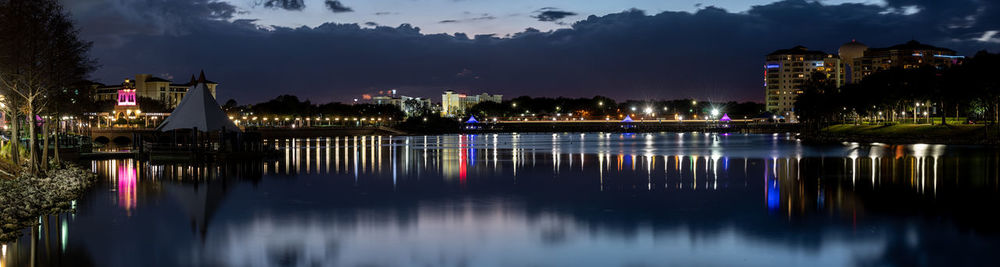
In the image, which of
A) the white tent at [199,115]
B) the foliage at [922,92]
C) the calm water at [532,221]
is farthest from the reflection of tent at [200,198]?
the foliage at [922,92]

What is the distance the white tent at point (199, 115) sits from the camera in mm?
45781

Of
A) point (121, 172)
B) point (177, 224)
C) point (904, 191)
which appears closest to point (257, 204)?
point (177, 224)

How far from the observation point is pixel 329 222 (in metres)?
18.7

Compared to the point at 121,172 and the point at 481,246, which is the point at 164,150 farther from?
the point at 481,246

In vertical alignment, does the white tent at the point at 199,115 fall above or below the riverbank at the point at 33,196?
above

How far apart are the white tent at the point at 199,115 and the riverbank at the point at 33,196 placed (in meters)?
14.7

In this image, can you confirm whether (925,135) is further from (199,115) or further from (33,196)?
(33,196)

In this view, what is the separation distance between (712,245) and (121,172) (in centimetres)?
2948

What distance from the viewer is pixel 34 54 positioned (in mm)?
28469

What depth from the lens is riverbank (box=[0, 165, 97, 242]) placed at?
17.1 meters

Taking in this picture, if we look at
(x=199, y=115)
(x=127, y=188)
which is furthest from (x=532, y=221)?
(x=199, y=115)

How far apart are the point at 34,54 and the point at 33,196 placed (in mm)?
9601

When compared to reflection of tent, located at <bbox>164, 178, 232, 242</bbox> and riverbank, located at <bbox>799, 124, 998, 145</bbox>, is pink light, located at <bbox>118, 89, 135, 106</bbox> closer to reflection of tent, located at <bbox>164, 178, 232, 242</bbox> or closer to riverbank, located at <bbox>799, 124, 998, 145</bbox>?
reflection of tent, located at <bbox>164, 178, 232, 242</bbox>

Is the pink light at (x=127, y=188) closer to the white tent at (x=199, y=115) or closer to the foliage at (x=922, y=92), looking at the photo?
the white tent at (x=199, y=115)
